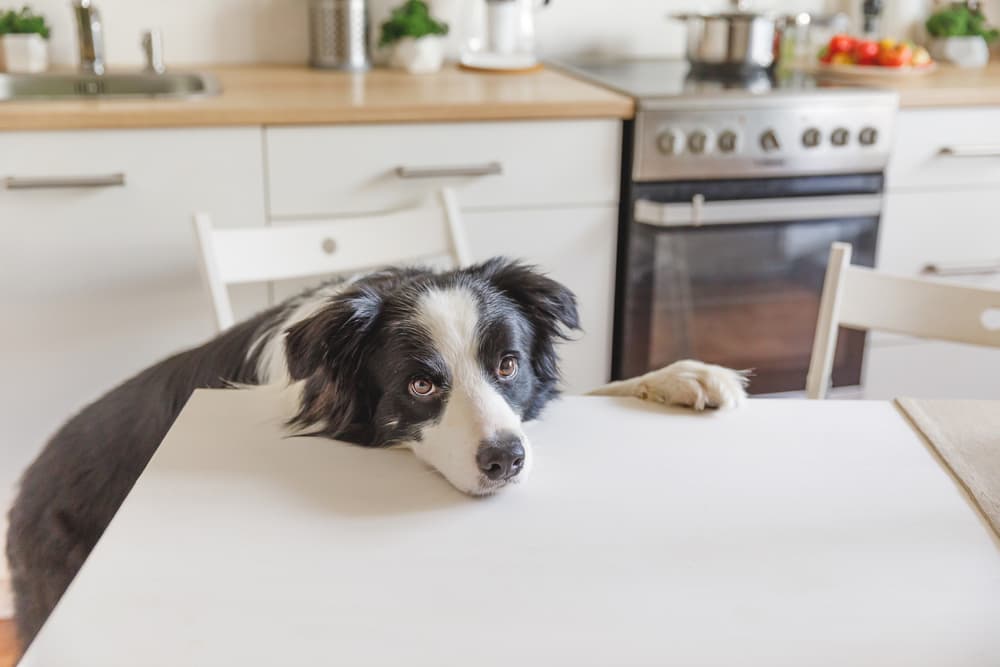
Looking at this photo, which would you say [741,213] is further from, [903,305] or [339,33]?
[339,33]

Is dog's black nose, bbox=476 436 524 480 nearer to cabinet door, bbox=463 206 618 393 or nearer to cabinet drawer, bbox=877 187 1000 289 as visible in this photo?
cabinet door, bbox=463 206 618 393

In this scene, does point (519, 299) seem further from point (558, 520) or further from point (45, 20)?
point (45, 20)

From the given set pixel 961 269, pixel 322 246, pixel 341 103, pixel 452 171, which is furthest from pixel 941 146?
pixel 322 246

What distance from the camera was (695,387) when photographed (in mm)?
1225

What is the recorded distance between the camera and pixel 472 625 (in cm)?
82

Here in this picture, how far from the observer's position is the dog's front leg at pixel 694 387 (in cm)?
122

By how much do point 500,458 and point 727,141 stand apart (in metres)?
1.47

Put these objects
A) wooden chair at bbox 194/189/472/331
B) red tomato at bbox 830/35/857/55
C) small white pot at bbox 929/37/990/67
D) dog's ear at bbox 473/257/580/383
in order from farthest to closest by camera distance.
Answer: small white pot at bbox 929/37/990/67 → red tomato at bbox 830/35/857/55 → wooden chair at bbox 194/189/472/331 → dog's ear at bbox 473/257/580/383

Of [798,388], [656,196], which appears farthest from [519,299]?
[798,388]

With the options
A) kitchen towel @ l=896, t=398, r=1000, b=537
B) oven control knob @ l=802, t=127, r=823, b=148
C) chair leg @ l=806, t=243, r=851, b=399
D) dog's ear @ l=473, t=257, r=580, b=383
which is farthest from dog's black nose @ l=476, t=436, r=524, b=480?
oven control knob @ l=802, t=127, r=823, b=148

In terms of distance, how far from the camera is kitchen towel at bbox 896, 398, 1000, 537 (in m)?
1.05

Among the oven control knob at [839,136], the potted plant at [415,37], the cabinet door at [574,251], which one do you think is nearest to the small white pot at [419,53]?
the potted plant at [415,37]

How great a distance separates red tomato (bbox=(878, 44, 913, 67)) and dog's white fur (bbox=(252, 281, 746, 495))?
5.29ft

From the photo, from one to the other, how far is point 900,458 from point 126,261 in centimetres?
157
